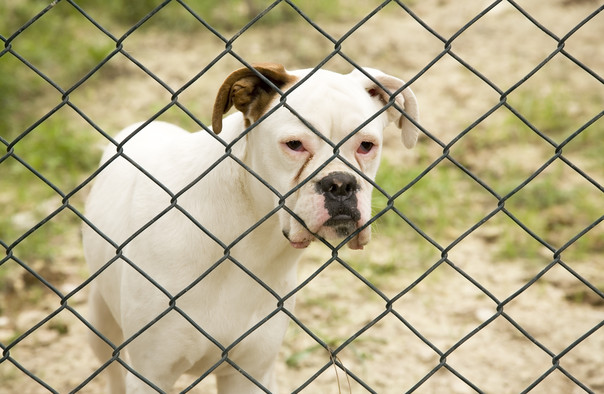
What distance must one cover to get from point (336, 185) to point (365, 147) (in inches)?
10.9

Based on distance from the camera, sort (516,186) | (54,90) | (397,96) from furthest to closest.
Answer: (54,90), (516,186), (397,96)

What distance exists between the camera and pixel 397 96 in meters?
2.79

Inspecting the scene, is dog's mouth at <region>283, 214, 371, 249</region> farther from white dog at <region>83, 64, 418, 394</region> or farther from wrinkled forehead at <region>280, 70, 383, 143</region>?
wrinkled forehead at <region>280, 70, 383, 143</region>

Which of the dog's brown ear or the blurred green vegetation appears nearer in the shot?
the dog's brown ear

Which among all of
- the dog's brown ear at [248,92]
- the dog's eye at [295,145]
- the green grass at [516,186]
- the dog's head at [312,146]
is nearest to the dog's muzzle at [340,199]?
the dog's head at [312,146]

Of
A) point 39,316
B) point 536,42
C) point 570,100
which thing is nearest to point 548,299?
point 570,100

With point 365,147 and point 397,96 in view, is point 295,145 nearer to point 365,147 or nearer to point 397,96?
point 365,147

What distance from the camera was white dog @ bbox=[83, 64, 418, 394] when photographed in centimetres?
242

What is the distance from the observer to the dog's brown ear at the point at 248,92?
2.37m

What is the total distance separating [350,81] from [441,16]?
192 inches

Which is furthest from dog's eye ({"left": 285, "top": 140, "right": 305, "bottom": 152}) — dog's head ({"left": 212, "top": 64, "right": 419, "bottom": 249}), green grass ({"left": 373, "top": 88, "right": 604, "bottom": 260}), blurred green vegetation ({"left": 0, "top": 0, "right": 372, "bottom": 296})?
green grass ({"left": 373, "top": 88, "right": 604, "bottom": 260})

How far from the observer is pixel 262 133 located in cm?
252

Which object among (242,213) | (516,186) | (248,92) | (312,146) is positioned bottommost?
(516,186)

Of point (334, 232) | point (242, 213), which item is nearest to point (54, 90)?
point (242, 213)
